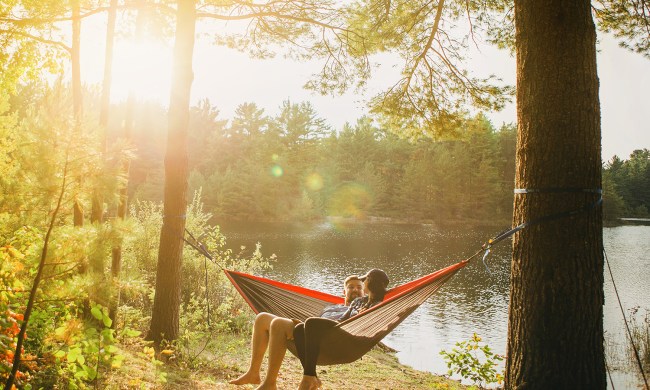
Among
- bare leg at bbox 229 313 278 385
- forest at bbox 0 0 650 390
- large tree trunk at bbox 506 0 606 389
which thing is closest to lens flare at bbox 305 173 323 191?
forest at bbox 0 0 650 390

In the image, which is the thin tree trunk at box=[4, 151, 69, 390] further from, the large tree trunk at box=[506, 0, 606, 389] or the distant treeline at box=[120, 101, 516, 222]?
the distant treeline at box=[120, 101, 516, 222]

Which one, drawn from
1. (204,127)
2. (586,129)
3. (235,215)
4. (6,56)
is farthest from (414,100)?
(204,127)

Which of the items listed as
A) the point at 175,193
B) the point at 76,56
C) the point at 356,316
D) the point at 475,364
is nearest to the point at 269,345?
the point at 356,316

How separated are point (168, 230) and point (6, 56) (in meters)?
2.31

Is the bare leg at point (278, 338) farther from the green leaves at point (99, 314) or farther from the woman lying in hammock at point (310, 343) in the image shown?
the green leaves at point (99, 314)

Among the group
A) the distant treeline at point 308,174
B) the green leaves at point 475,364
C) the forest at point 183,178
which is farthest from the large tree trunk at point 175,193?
the distant treeline at point 308,174

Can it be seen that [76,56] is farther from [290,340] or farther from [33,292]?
[290,340]

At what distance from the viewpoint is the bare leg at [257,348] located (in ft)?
7.01

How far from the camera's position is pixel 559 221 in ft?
5.27

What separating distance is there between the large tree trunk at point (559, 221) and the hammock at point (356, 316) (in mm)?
437

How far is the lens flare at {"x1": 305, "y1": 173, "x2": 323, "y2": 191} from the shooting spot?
28.6 metres

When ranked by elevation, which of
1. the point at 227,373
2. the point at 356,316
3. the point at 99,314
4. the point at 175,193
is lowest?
the point at 227,373

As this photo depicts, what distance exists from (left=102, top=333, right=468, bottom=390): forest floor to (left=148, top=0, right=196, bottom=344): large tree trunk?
26 cm

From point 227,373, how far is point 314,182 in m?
26.2
